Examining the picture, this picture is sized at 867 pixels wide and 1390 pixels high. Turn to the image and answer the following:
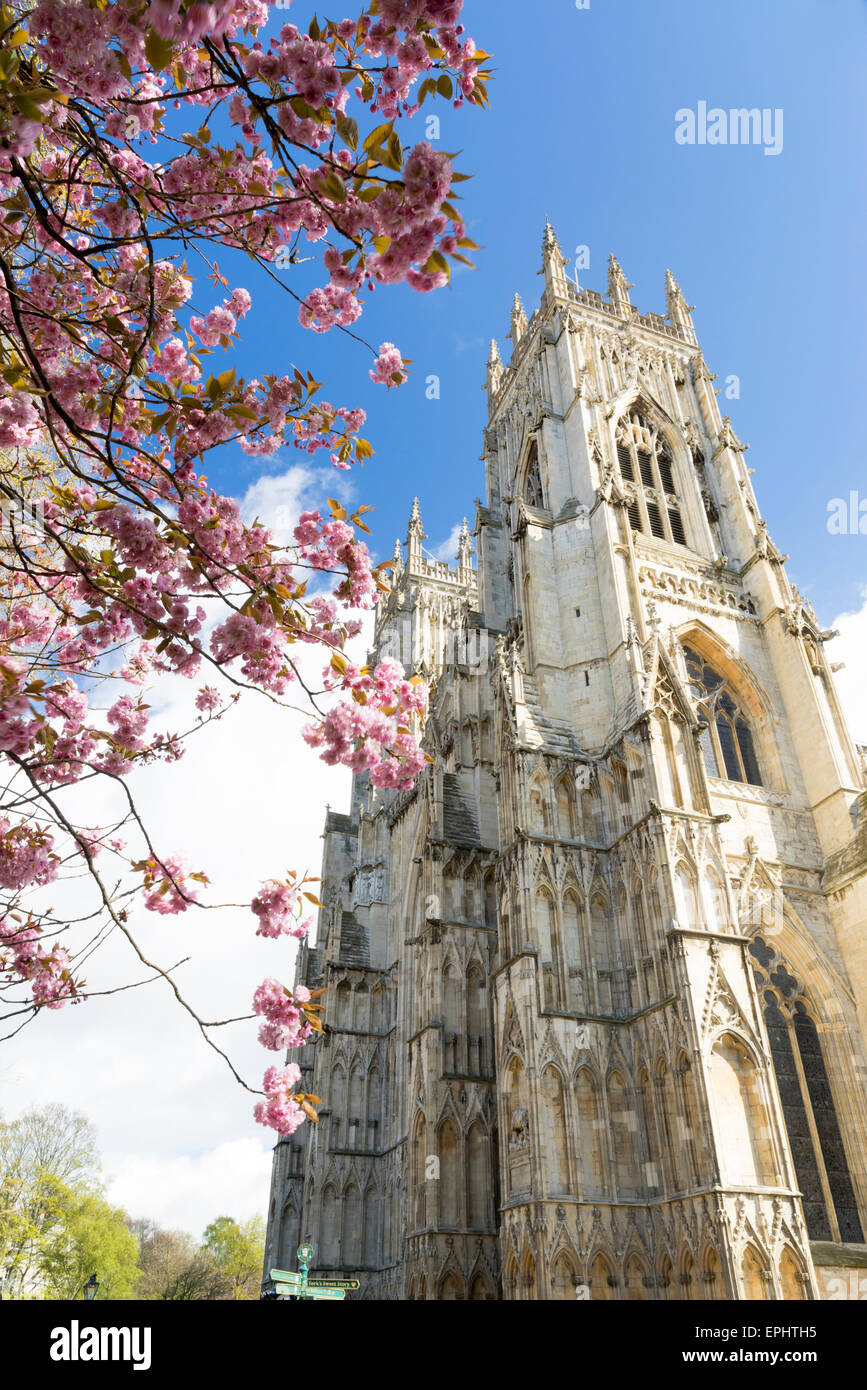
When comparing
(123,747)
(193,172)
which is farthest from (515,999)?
(193,172)

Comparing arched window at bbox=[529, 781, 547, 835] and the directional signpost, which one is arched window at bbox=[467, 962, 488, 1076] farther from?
the directional signpost

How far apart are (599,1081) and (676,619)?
37.3ft

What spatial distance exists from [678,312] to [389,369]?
31.1 metres

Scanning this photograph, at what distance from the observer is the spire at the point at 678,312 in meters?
31.8

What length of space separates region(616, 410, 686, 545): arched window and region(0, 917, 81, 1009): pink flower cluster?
68.6ft

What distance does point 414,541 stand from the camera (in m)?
51.8

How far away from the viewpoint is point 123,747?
247 inches

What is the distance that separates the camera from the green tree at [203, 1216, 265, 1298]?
57.2 metres

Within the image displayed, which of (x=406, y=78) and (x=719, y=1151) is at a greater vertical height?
(x=406, y=78)

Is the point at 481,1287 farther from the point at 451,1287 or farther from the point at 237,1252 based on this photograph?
the point at 237,1252
